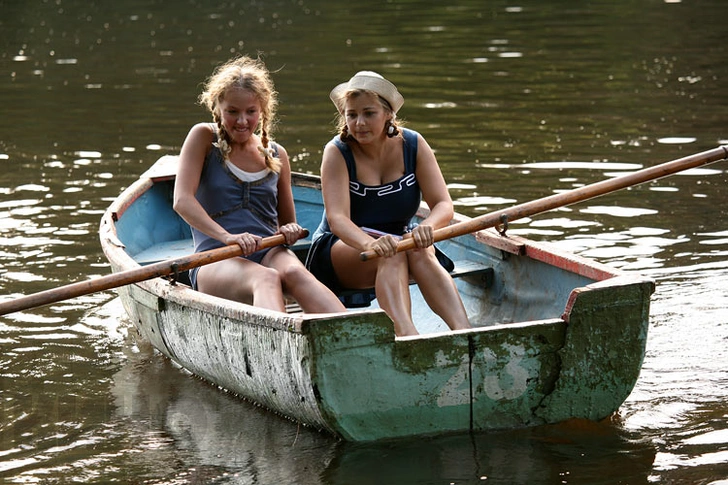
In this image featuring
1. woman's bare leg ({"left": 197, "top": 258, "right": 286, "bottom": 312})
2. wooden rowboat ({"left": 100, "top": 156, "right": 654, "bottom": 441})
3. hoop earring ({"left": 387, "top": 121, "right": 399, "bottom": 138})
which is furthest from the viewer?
hoop earring ({"left": 387, "top": 121, "right": 399, "bottom": 138})

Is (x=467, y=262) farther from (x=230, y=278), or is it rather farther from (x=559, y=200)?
(x=230, y=278)

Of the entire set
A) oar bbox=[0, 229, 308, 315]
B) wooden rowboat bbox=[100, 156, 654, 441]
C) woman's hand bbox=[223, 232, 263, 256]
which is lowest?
wooden rowboat bbox=[100, 156, 654, 441]

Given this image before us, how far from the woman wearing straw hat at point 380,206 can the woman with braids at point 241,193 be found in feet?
0.75

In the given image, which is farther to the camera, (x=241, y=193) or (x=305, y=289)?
(x=241, y=193)

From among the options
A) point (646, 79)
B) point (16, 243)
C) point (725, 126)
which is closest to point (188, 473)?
point (16, 243)

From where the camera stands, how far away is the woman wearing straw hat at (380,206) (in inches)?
221

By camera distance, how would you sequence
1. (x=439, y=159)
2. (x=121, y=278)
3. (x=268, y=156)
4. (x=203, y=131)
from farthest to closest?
(x=439, y=159) < (x=268, y=156) < (x=203, y=131) < (x=121, y=278)

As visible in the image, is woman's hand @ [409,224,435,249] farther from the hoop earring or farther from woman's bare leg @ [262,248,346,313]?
the hoop earring

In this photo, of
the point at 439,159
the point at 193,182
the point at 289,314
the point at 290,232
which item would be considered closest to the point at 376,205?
the point at 290,232

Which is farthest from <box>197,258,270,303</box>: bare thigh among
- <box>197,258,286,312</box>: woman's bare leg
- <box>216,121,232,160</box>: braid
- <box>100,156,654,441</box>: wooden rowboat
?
<box>216,121,232,160</box>: braid

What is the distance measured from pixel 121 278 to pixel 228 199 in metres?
0.75

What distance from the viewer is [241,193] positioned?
20.1 feet

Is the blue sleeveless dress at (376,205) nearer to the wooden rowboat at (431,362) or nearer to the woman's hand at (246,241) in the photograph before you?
the woman's hand at (246,241)

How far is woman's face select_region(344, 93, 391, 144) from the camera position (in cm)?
569
